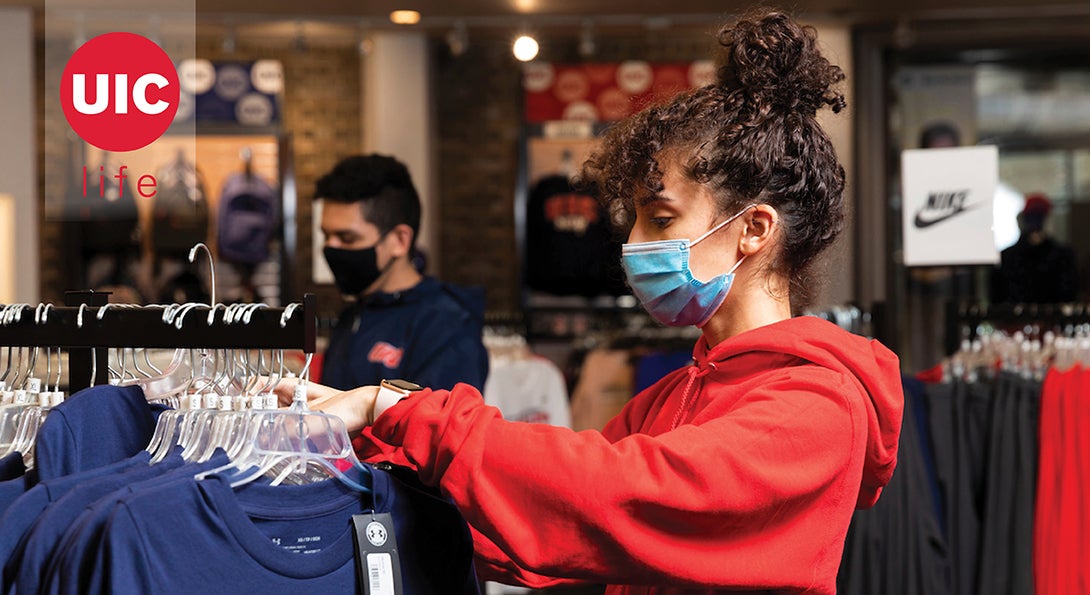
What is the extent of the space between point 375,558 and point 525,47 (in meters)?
5.70

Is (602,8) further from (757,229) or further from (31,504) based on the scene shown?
(31,504)

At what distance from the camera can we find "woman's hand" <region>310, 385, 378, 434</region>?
1.50 meters

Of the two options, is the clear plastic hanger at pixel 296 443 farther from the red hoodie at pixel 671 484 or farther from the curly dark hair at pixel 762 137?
Result: the curly dark hair at pixel 762 137

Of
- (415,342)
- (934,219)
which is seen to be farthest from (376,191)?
(934,219)

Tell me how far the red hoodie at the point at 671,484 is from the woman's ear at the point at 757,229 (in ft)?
0.66

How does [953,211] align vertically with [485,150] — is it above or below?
below

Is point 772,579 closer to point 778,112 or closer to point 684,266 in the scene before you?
point 684,266

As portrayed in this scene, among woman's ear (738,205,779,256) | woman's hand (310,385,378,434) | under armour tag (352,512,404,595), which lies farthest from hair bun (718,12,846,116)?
under armour tag (352,512,404,595)

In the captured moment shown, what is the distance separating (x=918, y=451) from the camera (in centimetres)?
311

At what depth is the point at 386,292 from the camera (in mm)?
3477

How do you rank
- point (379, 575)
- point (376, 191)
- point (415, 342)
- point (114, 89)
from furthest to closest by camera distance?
point (376, 191)
point (415, 342)
point (114, 89)
point (379, 575)

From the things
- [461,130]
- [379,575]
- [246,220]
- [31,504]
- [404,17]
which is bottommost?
[379,575]

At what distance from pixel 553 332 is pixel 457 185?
1.28m

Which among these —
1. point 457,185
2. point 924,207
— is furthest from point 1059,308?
point 457,185
